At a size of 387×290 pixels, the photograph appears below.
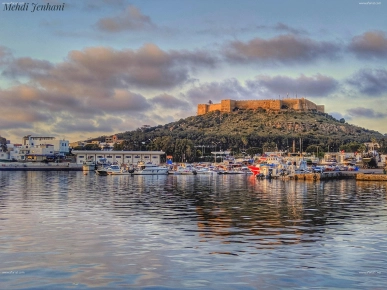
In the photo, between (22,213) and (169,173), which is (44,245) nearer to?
(22,213)

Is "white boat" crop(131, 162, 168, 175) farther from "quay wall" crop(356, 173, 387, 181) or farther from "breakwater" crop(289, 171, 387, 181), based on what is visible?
"quay wall" crop(356, 173, 387, 181)

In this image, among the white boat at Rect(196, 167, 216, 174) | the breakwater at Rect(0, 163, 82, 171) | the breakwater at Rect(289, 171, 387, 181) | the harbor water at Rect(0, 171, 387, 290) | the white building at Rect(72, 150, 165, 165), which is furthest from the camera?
the white building at Rect(72, 150, 165, 165)

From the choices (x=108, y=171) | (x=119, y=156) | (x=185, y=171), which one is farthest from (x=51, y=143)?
(x=185, y=171)

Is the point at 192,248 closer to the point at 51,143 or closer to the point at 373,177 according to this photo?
the point at 373,177

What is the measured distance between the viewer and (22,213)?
110ft

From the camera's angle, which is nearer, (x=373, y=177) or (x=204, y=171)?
(x=373, y=177)

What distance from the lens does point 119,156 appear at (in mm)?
169375

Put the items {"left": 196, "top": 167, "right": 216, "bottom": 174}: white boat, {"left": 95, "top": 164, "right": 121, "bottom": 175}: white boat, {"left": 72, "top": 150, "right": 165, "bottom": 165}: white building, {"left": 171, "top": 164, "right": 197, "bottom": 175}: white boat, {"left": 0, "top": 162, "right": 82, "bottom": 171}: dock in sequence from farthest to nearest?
1. {"left": 72, "top": 150, "right": 165, "bottom": 165}: white building
2. {"left": 0, "top": 162, "right": 82, "bottom": 171}: dock
3. {"left": 196, "top": 167, "right": 216, "bottom": 174}: white boat
4. {"left": 171, "top": 164, "right": 197, "bottom": 175}: white boat
5. {"left": 95, "top": 164, "right": 121, "bottom": 175}: white boat

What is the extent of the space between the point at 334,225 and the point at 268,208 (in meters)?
9.37

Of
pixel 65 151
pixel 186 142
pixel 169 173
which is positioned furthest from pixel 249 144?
pixel 169 173

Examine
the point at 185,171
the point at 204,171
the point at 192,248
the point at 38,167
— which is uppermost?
the point at 38,167

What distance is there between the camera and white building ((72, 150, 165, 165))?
166938 mm

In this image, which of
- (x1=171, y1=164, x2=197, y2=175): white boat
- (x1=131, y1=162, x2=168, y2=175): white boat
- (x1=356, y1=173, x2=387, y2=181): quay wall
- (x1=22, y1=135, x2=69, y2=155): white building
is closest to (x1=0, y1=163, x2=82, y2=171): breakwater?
(x1=22, y1=135, x2=69, y2=155): white building

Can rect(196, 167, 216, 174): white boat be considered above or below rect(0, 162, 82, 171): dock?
below
